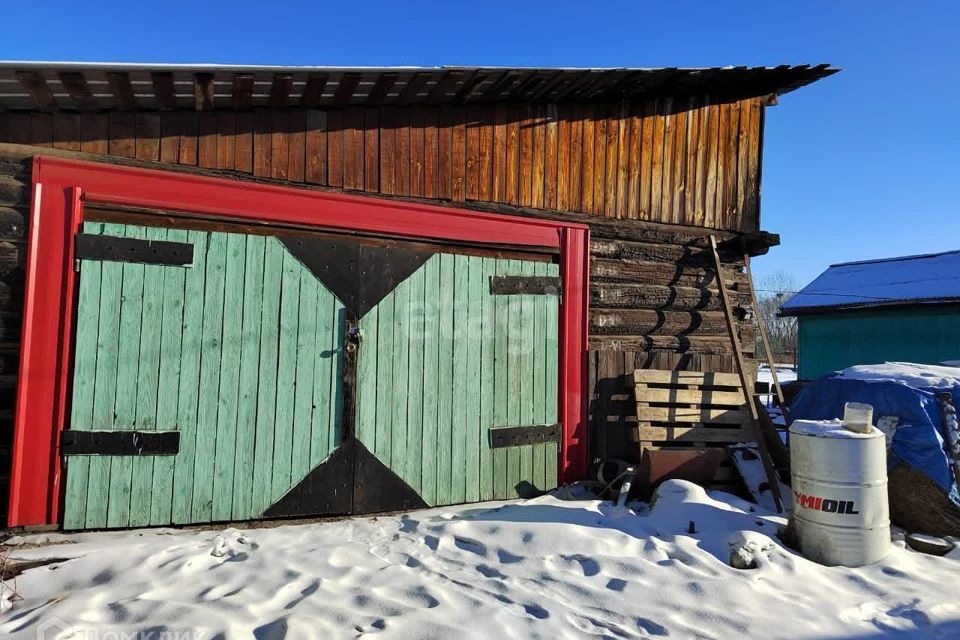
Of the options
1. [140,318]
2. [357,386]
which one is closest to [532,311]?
[357,386]

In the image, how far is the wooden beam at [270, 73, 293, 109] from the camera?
4443mm

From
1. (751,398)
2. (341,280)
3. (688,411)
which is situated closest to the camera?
(341,280)

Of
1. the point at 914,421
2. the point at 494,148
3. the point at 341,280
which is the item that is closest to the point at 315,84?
the point at 341,280

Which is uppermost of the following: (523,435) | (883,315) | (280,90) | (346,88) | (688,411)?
(346,88)

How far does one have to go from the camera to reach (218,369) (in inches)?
181

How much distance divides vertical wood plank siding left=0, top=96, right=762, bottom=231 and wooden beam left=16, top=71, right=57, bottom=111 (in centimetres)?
11

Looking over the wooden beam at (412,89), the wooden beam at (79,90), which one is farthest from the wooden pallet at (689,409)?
the wooden beam at (79,90)

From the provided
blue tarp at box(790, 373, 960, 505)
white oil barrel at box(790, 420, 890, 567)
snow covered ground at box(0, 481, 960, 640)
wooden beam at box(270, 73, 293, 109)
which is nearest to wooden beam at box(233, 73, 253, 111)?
wooden beam at box(270, 73, 293, 109)

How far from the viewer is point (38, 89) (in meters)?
4.10

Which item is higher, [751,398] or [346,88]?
Result: [346,88]

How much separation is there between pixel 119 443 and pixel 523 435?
3.26 m

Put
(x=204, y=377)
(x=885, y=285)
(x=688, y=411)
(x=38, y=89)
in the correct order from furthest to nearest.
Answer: (x=885, y=285) < (x=688, y=411) < (x=204, y=377) < (x=38, y=89)

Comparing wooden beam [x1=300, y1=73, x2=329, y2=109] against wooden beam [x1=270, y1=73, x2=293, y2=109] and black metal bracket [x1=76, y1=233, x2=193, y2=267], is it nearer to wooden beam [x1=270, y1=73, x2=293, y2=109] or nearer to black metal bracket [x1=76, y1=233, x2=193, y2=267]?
wooden beam [x1=270, y1=73, x2=293, y2=109]

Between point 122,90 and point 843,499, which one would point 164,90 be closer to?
point 122,90
